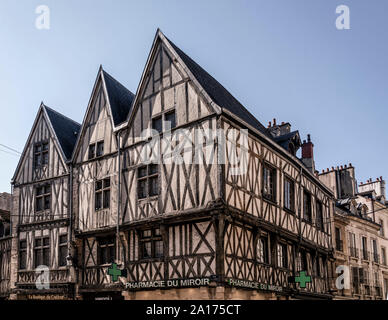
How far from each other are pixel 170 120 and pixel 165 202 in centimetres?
258

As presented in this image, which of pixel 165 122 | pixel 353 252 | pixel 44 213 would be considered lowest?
pixel 353 252

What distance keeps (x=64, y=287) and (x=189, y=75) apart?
8.46 m

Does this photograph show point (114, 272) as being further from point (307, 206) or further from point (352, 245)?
point (352, 245)

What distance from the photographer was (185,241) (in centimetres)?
1264

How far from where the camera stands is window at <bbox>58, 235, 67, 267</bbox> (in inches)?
643

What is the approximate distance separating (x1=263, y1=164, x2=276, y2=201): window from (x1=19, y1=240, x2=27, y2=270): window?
961 centimetres

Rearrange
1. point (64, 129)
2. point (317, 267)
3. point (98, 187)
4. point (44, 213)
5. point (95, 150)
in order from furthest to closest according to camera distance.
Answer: point (64, 129), point (317, 267), point (44, 213), point (95, 150), point (98, 187)

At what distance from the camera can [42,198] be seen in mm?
17828

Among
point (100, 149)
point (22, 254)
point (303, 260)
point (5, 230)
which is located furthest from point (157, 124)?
point (5, 230)

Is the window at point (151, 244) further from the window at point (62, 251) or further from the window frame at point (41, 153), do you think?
the window frame at point (41, 153)

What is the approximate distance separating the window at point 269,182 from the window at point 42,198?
27.6 feet

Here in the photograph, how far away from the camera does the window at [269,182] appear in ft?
48.2

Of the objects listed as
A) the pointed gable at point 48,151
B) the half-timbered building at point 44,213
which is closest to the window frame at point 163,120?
the half-timbered building at point 44,213
